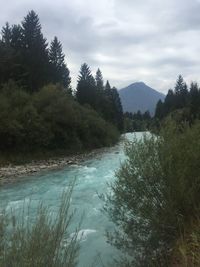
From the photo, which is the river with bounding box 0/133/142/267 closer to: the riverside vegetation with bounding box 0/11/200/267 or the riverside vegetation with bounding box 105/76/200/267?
the riverside vegetation with bounding box 0/11/200/267

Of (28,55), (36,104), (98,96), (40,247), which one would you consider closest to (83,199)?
(40,247)

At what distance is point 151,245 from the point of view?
10.2 m

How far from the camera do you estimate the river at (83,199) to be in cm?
1262

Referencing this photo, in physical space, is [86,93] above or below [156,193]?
above

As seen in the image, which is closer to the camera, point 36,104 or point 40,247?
point 40,247

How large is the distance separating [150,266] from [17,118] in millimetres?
41847

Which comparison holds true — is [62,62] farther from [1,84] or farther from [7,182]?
[7,182]

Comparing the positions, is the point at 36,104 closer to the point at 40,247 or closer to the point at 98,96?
the point at 98,96

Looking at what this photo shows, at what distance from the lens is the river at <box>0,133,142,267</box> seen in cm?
1262

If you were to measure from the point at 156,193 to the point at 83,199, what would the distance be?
438 inches

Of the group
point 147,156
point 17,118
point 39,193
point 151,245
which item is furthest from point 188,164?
point 17,118

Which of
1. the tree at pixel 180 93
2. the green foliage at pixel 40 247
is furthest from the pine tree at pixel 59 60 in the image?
the green foliage at pixel 40 247

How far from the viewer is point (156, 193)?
35.0ft

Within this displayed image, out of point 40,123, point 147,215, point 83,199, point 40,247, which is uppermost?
point 40,123
